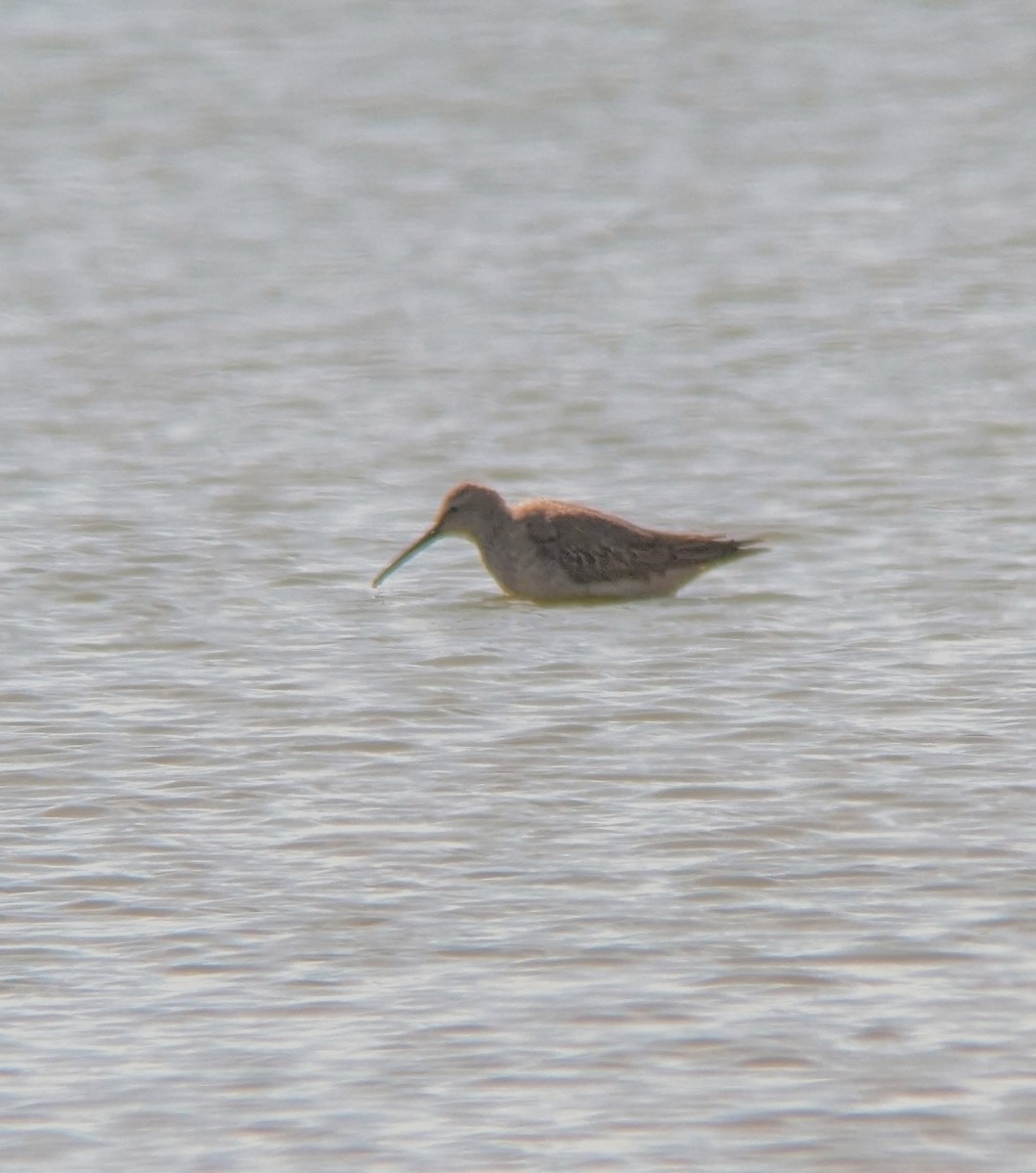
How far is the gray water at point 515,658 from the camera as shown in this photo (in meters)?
6.14

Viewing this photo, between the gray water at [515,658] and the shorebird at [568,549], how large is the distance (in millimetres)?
158

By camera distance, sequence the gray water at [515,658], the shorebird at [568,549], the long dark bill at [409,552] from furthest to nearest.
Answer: the long dark bill at [409,552] → the shorebird at [568,549] → the gray water at [515,658]

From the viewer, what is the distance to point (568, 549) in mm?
11055

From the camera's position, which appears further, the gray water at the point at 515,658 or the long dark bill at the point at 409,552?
the long dark bill at the point at 409,552

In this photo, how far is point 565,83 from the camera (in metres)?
24.2

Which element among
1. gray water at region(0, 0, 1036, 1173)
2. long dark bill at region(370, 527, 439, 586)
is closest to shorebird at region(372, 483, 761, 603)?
long dark bill at region(370, 527, 439, 586)

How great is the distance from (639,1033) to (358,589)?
15.9 feet

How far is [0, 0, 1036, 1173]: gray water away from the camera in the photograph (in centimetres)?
614

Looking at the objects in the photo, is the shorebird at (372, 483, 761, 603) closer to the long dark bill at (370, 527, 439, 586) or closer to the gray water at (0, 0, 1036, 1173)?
the long dark bill at (370, 527, 439, 586)

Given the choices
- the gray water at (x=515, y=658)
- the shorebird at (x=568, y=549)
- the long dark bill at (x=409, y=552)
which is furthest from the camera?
the long dark bill at (x=409, y=552)

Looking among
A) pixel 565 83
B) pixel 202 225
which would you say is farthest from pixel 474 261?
pixel 565 83

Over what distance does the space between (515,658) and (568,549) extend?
1104mm

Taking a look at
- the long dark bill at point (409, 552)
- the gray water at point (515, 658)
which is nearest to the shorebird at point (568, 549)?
the long dark bill at point (409, 552)

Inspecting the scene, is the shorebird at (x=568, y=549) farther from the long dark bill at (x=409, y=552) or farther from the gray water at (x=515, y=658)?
the gray water at (x=515, y=658)
